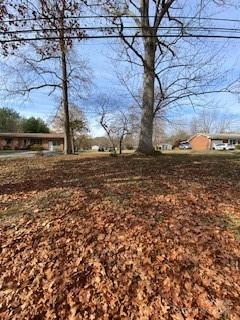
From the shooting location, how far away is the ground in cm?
321

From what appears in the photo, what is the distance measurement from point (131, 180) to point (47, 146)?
1930 inches

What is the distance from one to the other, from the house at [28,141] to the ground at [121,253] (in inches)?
1826

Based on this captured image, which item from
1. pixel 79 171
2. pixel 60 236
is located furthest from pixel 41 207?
pixel 79 171

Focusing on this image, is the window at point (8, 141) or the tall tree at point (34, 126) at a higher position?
the tall tree at point (34, 126)

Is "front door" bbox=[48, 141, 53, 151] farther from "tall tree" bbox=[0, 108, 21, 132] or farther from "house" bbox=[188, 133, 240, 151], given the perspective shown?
"house" bbox=[188, 133, 240, 151]

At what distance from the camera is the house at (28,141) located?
1993 inches

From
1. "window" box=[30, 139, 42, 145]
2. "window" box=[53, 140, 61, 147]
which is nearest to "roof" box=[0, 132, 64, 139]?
"window" box=[30, 139, 42, 145]

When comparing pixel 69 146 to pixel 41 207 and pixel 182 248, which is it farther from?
pixel 182 248

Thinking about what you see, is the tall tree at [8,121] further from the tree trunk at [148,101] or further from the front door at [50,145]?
the tree trunk at [148,101]

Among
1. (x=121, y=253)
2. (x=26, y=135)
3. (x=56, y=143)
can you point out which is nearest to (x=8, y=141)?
(x=26, y=135)

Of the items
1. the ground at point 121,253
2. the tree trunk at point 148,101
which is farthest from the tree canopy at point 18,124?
the ground at point 121,253

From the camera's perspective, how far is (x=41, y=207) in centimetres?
579

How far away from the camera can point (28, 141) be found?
53406mm

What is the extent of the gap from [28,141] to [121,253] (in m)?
52.3
